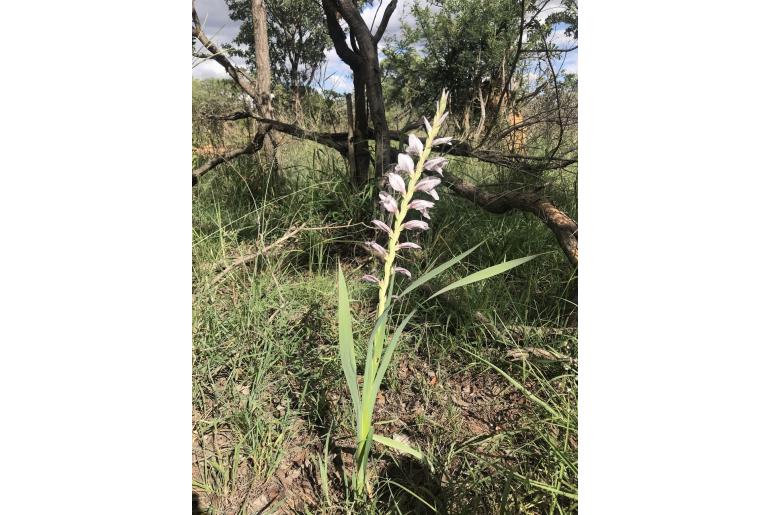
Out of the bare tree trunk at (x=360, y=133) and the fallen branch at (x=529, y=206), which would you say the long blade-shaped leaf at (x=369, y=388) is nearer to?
the fallen branch at (x=529, y=206)

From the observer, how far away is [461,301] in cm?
108

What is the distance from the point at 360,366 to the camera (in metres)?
0.95

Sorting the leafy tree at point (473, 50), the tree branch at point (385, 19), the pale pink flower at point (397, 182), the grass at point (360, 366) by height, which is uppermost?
the tree branch at point (385, 19)

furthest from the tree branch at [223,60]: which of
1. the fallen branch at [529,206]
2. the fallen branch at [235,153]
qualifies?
the fallen branch at [529,206]

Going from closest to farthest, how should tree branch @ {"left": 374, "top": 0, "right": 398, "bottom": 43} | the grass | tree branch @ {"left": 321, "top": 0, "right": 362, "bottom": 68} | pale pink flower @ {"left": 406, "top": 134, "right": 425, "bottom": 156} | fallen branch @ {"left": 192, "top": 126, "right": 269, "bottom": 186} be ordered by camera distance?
pale pink flower @ {"left": 406, "top": 134, "right": 425, "bottom": 156}, the grass, tree branch @ {"left": 374, "top": 0, "right": 398, "bottom": 43}, tree branch @ {"left": 321, "top": 0, "right": 362, "bottom": 68}, fallen branch @ {"left": 192, "top": 126, "right": 269, "bottom": 186}

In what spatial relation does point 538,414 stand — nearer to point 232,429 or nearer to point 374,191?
point 232,429

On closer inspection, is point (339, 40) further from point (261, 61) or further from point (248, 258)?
point (248, 258)

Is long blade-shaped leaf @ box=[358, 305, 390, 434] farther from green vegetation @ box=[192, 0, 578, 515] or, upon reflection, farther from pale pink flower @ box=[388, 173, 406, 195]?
pale pink flower @ box=[388, 173, 406, 195]

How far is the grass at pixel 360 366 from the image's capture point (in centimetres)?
71

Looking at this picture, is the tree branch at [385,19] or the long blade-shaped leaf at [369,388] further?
the tree branch at [385,19]

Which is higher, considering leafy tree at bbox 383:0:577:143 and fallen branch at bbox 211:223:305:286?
leafy tree at bbox 383:0:577:143

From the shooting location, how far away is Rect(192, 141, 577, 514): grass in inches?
27.8

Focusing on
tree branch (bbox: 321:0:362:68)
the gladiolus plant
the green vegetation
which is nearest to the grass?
the green vegetation

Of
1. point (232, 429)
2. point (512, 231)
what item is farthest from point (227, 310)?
point (512, 231)
